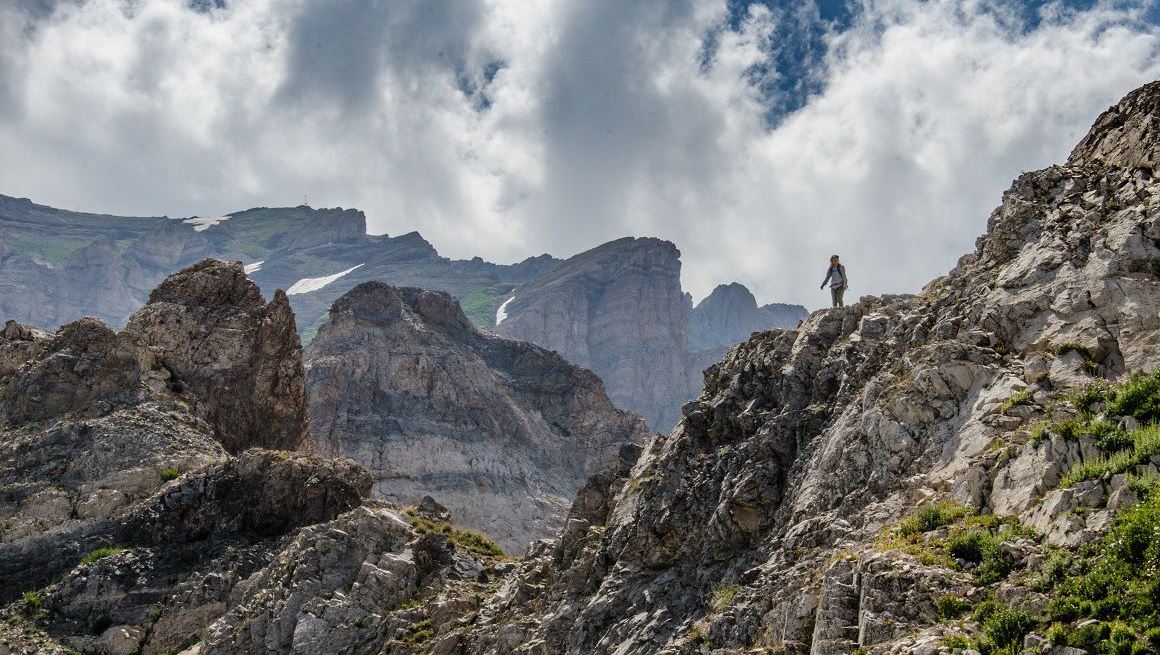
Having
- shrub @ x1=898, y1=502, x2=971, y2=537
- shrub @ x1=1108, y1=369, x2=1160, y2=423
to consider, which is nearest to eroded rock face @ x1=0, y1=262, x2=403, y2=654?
shrub @ x1=898, y1=502, x2=971, y2=537

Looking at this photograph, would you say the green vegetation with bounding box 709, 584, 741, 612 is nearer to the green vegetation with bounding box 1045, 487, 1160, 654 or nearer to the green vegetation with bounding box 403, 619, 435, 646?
the green vegetation with bounding box 1045, 487, 1160, 654

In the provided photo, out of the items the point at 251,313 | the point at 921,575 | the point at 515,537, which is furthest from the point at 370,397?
the point at 921,575

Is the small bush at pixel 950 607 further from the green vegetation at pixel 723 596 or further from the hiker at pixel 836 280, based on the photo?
the hiker at pixel 836 280

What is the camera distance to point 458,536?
124 feet

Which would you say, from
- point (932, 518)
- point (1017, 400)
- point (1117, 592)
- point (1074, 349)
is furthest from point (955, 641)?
point (1074, 349)

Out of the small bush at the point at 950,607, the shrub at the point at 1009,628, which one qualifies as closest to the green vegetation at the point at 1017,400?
the small bush at the point at 950,607

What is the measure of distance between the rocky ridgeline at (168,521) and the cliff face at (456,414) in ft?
136

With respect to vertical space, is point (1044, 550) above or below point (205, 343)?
below

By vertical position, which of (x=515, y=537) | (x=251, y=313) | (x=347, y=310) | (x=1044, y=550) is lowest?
(x=515, y=537)

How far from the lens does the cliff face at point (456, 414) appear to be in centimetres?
9288

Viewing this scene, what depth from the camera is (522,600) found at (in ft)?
97.7

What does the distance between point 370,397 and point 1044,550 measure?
91730 millimetres

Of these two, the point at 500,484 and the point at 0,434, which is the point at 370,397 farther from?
the point at 0,434

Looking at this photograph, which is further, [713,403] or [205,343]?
[205,343]
